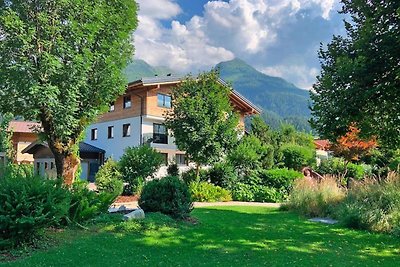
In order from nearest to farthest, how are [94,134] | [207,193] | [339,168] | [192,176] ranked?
[207,193], [192,176], [339,168], [94,134]

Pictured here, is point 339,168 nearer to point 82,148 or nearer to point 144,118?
point 144,118

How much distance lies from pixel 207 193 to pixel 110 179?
486 centimetres

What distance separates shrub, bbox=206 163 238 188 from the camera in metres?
20.6

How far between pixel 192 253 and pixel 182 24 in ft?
53.0

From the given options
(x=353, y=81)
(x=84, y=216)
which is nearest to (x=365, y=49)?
(x=353, y=81)

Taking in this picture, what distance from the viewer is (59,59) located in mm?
9875

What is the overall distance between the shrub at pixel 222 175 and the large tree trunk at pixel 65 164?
1012 cm

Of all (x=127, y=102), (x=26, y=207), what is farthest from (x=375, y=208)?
(x=127, y=102)

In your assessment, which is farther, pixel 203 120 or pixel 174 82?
pixel 174 82

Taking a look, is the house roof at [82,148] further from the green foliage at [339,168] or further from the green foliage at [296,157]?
the green foliage at [339,168]

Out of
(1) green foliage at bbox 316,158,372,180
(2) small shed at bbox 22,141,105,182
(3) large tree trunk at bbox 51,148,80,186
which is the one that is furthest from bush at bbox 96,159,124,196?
(1) green foliage at bbox 316,158,372,180

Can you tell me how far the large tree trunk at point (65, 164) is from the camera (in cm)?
1173

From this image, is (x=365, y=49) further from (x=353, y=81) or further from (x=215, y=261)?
(x=215, y=261)

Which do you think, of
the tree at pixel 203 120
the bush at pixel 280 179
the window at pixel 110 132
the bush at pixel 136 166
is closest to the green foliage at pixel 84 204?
the bush at pixel 136 166
